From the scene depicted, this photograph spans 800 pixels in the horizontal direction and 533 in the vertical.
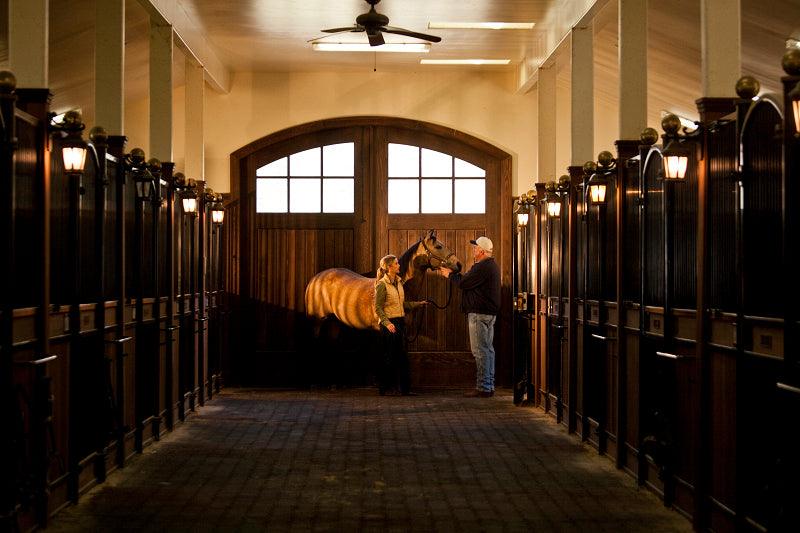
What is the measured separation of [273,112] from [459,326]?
13.1 feet

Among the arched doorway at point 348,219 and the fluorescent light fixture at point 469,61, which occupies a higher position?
the fluorescent light fixture at point 469,61

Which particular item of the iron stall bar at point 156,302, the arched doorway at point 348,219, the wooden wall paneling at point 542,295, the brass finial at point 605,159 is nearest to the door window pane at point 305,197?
the arched doorway at point 348,219

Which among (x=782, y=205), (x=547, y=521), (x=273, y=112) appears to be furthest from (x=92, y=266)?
(x=273, y=112)

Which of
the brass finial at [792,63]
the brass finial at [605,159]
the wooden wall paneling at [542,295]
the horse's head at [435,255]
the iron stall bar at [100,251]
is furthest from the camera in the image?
the horse's head at [435,255]

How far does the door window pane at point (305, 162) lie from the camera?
1461 centimetres

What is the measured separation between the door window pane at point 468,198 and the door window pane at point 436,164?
228mm

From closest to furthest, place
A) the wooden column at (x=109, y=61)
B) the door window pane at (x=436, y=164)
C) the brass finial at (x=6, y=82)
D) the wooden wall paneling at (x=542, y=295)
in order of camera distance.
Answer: the brass finial at (x=6, y=82), the wooden column at (x=109, y=61), the wooden wall paneling at (x=542, y=295), the door window pane at (x=436, y=164)

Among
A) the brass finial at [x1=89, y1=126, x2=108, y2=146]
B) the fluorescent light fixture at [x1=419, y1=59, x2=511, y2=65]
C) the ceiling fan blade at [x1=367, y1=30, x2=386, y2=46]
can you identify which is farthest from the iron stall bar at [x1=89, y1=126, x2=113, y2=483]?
the fluorescent light fixture at [x1=419, y1=59, x2=511, y2=65]

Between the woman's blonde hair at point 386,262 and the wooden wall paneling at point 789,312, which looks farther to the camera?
the woman's blonde hair at point 386,262

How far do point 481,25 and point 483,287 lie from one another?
312 centimetres

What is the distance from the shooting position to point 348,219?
14.5 meters

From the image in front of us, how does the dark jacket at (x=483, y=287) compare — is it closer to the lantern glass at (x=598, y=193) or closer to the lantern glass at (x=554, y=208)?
the lantern glass at (x=554, y=208)

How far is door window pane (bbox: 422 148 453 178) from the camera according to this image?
1465 cm

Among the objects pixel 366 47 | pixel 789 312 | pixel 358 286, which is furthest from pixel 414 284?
pixel 789 312
